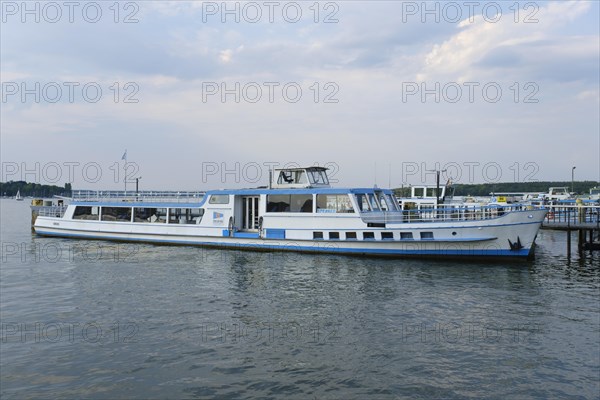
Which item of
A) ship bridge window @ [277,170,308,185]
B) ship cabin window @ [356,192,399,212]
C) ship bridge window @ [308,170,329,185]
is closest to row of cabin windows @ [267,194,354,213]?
ship cabin window @ [356,192,399,212]

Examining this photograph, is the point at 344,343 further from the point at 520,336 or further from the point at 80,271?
the point at 80,271

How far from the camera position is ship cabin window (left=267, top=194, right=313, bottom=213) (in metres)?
28.8

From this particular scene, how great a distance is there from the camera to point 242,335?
12852 mm

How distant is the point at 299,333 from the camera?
13.0m

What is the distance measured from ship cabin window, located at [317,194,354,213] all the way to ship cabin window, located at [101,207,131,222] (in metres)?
16.6

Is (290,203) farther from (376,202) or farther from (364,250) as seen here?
(364,250)

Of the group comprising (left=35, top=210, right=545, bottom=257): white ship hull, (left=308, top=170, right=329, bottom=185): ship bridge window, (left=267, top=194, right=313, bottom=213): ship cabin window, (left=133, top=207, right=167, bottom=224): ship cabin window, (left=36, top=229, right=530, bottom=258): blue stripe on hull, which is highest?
(left=308, top=170, right=329, bottom=185): ship bridge window

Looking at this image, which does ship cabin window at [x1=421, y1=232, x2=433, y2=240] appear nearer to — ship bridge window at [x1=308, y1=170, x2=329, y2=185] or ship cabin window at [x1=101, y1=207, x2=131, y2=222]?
ship bridge window at [x1=308, y1=170, x2=329, y2=185]

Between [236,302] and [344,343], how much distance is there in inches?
217

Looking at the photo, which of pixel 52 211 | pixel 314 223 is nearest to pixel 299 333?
pixel 314 223

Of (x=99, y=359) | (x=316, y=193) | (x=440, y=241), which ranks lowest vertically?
(x=99, y=359)

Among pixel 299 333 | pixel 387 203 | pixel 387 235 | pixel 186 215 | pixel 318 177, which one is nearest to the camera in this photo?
pixel 299 333

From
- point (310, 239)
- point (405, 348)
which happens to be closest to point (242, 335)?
point (405, 348)

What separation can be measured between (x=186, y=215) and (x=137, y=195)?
5.92 meters
